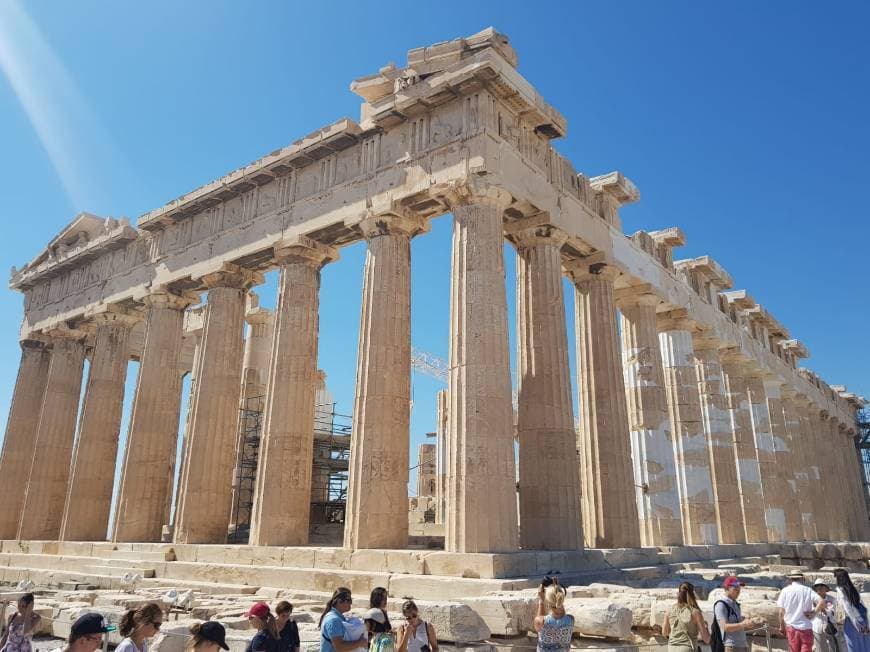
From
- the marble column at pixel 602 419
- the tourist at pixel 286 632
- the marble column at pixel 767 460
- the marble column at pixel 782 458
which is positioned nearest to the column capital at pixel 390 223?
the marble column at pixel 602 419

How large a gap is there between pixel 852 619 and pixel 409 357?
34.6 ft

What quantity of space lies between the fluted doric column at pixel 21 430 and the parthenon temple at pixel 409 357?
0.09 meters

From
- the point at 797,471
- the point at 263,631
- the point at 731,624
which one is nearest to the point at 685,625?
the point at 731,624

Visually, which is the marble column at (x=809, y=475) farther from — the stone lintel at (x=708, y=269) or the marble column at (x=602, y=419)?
the marble column at (x=602, y=419)

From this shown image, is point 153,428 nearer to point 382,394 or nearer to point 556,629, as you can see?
point 382,394

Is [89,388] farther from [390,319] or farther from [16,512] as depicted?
[390,319]

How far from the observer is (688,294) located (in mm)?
25984

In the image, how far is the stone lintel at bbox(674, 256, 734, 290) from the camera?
2723cm

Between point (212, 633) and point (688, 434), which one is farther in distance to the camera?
point (688, 434)

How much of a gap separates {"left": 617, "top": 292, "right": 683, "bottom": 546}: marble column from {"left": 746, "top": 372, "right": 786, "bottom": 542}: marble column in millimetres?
9656

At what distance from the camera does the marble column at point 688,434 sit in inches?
918

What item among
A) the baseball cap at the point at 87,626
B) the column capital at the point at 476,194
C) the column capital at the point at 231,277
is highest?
the column capital at the point at 231,277

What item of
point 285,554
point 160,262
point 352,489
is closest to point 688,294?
point 352,489

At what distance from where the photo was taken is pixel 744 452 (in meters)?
28.4
